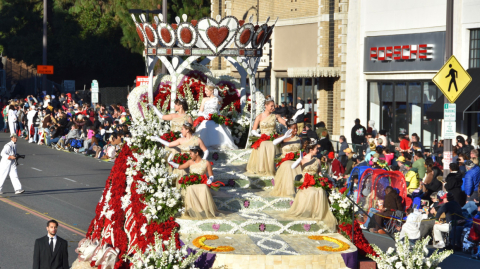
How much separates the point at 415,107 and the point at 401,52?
2.19 metres

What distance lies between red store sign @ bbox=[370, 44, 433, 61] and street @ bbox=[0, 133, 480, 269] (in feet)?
35.5

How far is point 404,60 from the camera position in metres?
26.7

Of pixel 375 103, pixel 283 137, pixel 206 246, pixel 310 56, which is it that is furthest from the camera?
pixel 310 56

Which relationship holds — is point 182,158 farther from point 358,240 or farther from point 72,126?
point 72,126

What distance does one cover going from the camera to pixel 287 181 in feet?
44.9

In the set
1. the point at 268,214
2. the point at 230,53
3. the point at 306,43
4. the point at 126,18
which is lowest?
the point at 268,214

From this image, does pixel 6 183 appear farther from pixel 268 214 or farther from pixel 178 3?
pixel 178 3

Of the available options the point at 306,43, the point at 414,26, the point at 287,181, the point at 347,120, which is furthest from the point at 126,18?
the point at 287,181

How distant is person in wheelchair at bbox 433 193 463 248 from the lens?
598 inches

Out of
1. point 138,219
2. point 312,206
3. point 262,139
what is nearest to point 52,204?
point 262,139

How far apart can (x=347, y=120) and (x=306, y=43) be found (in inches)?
183

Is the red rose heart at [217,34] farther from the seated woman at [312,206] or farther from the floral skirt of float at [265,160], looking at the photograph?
the seated woman at [312,206]

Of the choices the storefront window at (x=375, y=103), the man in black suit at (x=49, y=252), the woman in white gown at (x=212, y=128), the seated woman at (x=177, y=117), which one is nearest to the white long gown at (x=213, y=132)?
the woman in white gown at (x=212, y=128)

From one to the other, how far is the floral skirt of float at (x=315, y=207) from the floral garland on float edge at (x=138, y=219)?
2.25 metres
